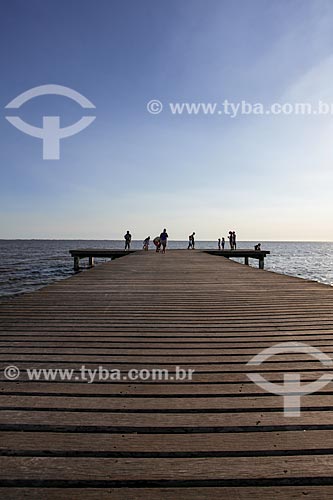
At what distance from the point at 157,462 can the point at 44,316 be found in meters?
3.71

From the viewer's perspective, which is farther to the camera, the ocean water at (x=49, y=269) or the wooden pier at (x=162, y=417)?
the ocean water at (x=49, y=269)

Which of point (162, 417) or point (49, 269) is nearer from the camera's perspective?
point (162, 417)

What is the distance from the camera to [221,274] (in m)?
10.7

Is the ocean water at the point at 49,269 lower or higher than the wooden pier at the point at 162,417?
lower

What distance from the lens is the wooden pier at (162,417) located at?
1.70 meters

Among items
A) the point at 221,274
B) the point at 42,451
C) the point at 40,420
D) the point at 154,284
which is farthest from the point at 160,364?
the point at 221,274

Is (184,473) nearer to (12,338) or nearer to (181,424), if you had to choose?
(181,424)

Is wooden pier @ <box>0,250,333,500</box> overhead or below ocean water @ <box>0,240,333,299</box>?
overhead

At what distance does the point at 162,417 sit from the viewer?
2.27 metres

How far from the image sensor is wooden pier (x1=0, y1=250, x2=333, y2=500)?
5.57ft

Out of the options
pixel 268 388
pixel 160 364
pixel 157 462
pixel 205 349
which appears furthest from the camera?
pixel 205 349

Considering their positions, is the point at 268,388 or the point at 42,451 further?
the point at 268,388

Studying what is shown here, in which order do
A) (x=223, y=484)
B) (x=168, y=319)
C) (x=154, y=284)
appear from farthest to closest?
(x=154, y=284)
(x=168, y=319)
(x=223, y=484)

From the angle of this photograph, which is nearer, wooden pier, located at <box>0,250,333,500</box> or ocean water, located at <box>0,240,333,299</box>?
wooden pier, located at <box>0,250,333,500</box>
